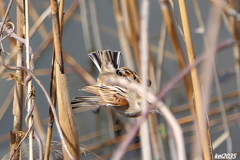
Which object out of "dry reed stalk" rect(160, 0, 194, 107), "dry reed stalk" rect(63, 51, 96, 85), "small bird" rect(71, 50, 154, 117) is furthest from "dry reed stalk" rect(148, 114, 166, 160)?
"dry reed stalk" rect(63, 51, 96, 85)

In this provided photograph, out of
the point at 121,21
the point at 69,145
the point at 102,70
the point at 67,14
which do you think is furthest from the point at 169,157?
the point at 69,145

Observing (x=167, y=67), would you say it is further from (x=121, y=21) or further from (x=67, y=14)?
(x=67, y=14)

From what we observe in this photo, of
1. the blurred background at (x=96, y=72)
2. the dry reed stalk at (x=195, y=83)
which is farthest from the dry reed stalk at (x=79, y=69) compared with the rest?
the dry reed stalk at (x=195, y=83)

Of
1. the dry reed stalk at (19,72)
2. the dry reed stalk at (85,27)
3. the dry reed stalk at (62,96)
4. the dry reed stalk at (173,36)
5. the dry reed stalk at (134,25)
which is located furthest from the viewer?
the dry reed stalk at (85,27)

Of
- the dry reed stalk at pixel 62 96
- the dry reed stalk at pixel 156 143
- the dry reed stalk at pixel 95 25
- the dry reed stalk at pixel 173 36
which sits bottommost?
the dry reed stalk at pixel 156 143

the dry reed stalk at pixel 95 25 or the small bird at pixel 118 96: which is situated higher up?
the dry reed stalk at pixel 95 25

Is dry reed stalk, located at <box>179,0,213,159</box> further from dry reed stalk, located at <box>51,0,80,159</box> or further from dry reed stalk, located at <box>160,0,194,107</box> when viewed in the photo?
dry reed stalk, located at <box>160,0,194,107</box>

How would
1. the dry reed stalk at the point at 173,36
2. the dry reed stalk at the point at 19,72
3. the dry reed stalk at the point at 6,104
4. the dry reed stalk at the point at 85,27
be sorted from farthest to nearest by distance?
the dry reed stalk at the point at 85,27 < the dry reed stalk at the point at 6,104 < the dry reed stalk at the point at 173,36 < the dry reed stalk at the point at 19,72

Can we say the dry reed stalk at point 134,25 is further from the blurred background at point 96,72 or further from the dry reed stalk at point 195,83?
the dry reed stalk at point 195,83

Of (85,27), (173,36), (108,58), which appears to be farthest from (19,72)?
(85,27)
